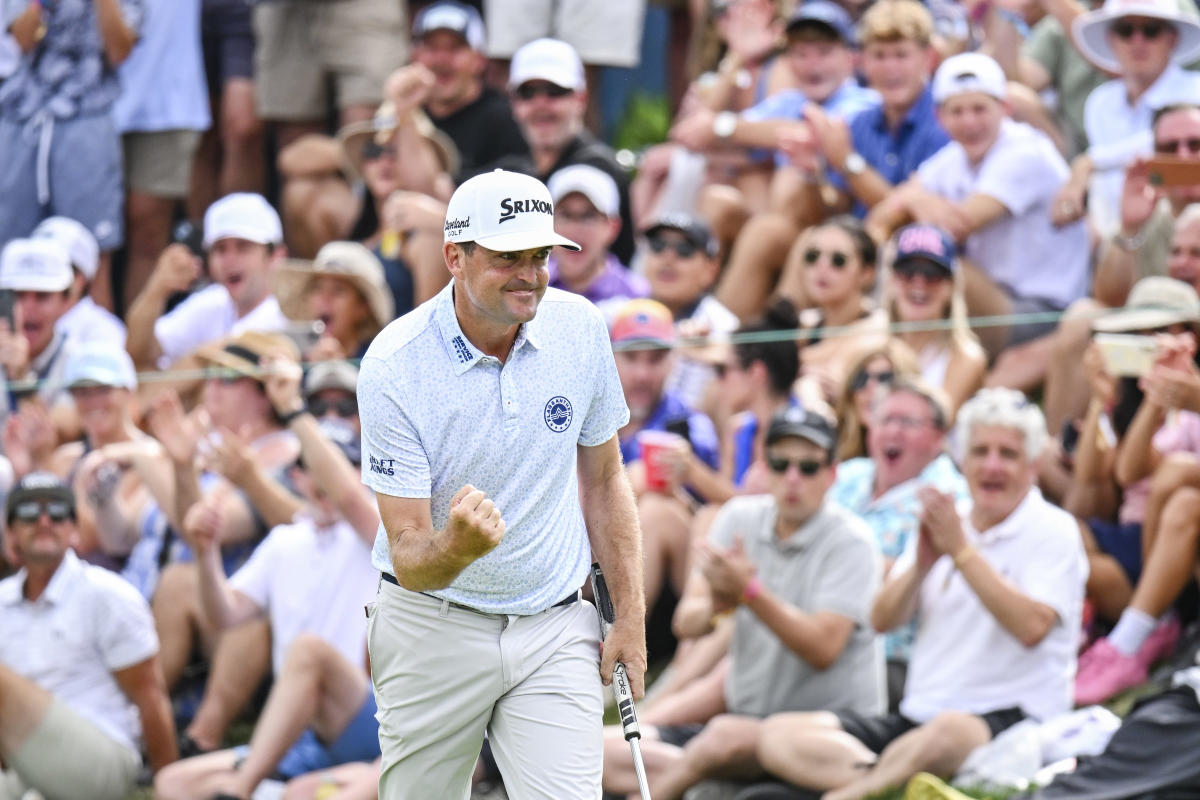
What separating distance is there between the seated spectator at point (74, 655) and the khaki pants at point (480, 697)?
9.46 ft

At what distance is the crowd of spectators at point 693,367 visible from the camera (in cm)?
696

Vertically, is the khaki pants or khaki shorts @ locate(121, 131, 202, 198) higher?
khaki shorts @ locate(121, 131, 202, 198)

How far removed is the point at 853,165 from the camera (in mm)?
9188

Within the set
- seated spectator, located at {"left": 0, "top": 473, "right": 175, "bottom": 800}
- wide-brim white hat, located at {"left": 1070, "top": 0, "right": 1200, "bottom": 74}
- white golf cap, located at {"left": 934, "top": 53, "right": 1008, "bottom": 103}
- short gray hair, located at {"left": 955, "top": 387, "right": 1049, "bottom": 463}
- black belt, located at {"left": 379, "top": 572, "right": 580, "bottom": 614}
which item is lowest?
seated spectator, located at {"left": 0, "top": 473, "right": 175, "bottom": 800}

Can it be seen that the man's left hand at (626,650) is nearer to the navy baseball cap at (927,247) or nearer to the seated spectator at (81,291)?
the navy baseball cap at (927,247)

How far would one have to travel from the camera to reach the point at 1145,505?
7426 millimetres

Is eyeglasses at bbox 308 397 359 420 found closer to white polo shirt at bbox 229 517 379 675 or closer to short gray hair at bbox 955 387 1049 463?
white polo shirt at bbox 229 517 379 675

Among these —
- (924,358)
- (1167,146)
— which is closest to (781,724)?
(924,358)

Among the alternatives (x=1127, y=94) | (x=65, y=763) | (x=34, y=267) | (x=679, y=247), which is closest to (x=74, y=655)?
(x=65, y=763)

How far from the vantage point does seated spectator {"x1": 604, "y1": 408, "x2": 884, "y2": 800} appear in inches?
270

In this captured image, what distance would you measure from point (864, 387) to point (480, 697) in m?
3.41

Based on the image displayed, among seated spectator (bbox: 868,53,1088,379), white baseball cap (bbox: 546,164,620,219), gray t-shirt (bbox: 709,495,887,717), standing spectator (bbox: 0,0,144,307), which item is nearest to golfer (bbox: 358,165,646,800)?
gray t-shirt (bbox: 709,495,887,717)

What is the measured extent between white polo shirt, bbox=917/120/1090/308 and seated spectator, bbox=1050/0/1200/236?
0.10m

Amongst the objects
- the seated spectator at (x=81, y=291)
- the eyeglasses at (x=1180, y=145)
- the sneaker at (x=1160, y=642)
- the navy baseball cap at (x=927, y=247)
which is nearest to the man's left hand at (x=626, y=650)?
the sneaker at (x=1160, y=642)
